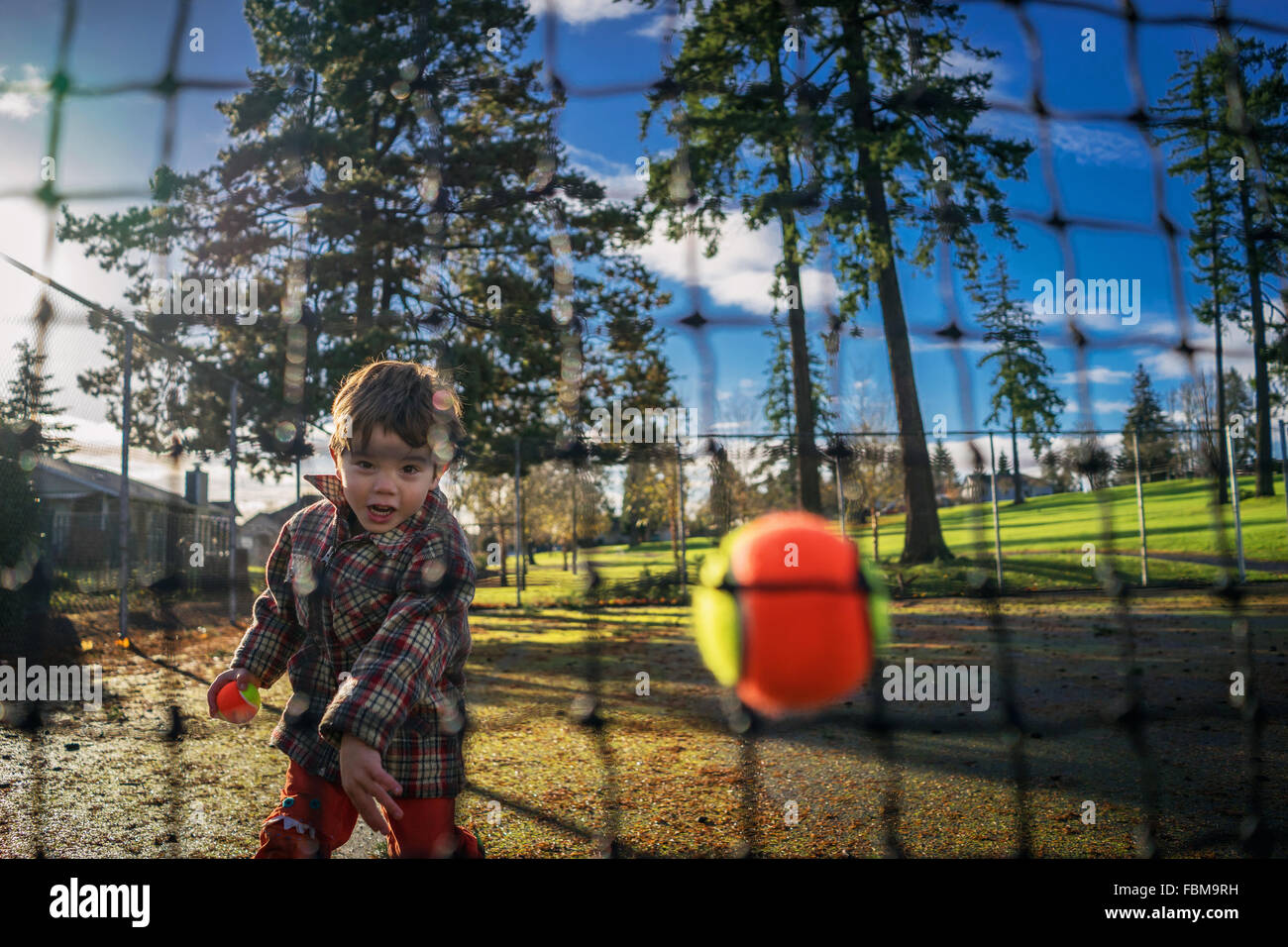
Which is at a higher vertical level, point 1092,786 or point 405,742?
point 405,742

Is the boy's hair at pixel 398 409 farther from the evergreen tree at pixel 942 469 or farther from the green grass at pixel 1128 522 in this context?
the green grass at pixel 1128 522

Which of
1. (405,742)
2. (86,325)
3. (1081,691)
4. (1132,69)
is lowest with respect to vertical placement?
(1081,691)

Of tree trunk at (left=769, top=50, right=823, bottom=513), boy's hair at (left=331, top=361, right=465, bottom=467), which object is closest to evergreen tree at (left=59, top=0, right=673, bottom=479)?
tree trunk at (left=769, top=50, right=823, bottom=513)

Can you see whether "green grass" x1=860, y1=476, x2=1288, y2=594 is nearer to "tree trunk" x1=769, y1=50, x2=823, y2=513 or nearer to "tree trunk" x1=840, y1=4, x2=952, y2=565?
"tree trunk" x1=840, y1=4, x2=952, y2=565

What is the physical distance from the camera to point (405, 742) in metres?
1.58

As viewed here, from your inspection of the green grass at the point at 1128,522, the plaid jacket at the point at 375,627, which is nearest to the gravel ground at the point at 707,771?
the plaid jacket at the point at 375,627

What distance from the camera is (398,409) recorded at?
5.18 feet

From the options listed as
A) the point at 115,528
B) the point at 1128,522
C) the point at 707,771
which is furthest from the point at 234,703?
the point at 1128,522

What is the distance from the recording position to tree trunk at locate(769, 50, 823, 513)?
4715 mm

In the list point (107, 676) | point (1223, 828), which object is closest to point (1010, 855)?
point (1223, 828)

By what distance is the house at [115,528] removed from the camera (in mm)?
6137
